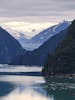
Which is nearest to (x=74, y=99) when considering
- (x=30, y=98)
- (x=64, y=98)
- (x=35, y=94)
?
(x=64, y=98)

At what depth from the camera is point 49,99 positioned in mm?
105125

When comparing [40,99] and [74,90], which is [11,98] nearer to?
[40,99]

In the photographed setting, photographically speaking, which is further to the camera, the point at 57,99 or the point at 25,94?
the point at 25,94

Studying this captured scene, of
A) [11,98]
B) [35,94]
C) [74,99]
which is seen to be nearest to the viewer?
[74,99]

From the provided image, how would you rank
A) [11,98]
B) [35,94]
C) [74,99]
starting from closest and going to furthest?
[74,99] < [11,98] < [35,94]

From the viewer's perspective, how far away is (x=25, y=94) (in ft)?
386

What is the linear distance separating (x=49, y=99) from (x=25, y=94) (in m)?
13.8

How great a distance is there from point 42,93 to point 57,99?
1657 centimetres

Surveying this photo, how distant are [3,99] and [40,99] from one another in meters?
8.70

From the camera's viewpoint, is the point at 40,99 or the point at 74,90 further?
the point at 74,90

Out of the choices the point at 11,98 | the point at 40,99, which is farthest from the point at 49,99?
the point at 11,98

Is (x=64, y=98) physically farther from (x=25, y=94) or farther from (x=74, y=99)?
(x=25, y=94)

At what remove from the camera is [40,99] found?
346 ft

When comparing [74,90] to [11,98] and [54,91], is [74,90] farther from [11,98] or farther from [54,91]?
[11,98]
